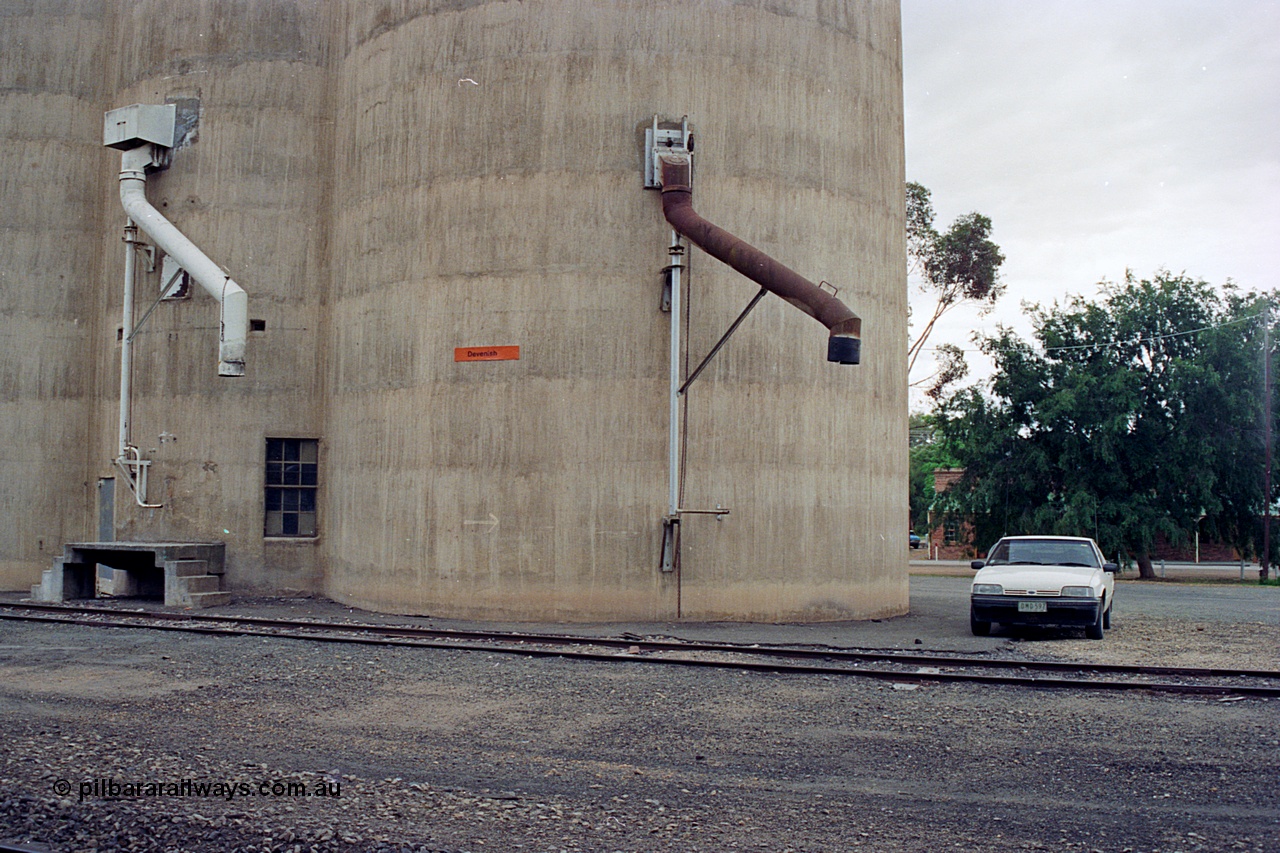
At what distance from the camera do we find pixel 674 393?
16172 millimetres

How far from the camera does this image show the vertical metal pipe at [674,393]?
52.6 ft

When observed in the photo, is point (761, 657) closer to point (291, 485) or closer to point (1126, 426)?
point (291, 485)

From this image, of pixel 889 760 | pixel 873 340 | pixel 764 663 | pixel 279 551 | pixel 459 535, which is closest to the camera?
pixel 889 760

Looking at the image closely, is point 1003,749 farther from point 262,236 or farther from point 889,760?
point 262,236

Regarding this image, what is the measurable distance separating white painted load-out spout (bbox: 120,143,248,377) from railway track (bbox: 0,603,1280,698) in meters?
4.51

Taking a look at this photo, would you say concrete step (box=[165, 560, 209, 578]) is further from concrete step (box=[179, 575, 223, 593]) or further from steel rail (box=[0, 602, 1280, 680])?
steel rail (box=[0, 602, 1280, 680])

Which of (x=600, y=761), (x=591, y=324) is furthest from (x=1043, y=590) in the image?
(x=600, y=761)

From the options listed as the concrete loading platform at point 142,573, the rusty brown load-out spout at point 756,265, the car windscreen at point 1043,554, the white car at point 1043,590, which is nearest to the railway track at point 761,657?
the white car at point 1043,590

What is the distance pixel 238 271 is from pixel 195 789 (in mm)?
15284

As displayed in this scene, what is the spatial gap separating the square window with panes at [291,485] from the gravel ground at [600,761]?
826cm

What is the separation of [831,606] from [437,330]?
7.05 metres

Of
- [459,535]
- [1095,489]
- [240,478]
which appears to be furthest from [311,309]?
[1095,489]

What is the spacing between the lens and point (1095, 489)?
37.6 meters

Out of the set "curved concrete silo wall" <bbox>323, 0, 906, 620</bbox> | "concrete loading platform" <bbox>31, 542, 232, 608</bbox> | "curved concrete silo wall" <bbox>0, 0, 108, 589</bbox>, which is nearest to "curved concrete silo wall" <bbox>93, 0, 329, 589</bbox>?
"concrete loading platform" <bbox>31, 542, 232, 608</bbox>
